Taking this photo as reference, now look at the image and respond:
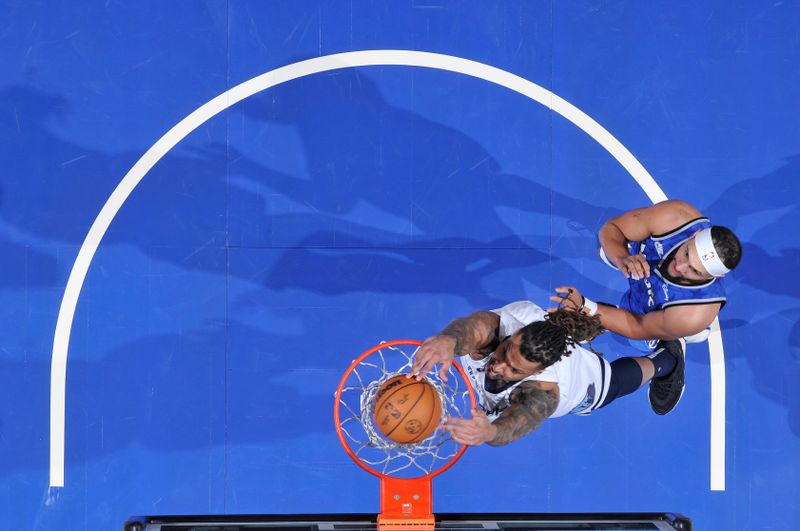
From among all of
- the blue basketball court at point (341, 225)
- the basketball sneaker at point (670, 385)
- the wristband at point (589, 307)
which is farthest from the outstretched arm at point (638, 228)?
the blue basketball court at point (341, 225)

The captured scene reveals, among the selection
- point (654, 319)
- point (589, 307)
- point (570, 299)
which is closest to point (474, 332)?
point (570, 299)

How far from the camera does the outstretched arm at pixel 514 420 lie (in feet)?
15.5

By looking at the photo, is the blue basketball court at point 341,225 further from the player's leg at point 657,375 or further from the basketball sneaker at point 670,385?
the player's leg at point 657,375

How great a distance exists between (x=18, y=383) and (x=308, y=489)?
256cm

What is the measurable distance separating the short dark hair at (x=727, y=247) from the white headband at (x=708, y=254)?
26 millimetres

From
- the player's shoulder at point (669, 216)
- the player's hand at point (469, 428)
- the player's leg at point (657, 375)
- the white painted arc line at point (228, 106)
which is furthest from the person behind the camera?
the white painted arc line at point (228, 106)

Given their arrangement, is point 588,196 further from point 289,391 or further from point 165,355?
point 165,355

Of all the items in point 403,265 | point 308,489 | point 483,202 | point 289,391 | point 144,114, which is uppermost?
point 144,114

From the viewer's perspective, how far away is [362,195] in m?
7.00

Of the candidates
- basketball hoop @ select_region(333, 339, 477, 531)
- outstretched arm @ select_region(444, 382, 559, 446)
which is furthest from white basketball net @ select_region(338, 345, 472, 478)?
outstretched arm @ select_region(444, 382, 559, 446)

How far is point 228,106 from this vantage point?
6973mm

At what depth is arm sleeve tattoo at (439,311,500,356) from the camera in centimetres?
511

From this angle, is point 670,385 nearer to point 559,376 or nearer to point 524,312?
point 559,376

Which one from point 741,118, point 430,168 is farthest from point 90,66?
point 741,118
